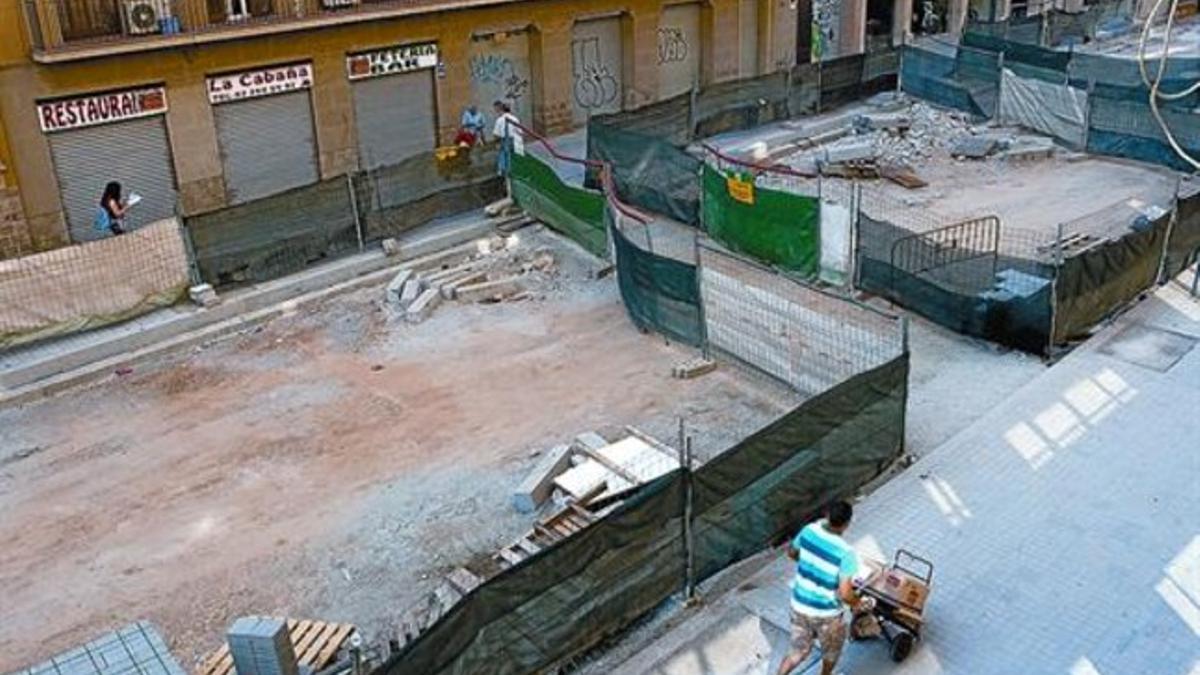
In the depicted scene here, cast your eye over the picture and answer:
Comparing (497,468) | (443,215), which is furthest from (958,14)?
(497,468)

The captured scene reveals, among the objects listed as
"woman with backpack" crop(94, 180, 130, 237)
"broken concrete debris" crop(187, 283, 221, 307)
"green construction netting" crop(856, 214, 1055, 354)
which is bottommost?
"broken concrete debris" crop(187, 283, 221, 307)

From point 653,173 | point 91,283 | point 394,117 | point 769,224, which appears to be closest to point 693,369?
point 769,224

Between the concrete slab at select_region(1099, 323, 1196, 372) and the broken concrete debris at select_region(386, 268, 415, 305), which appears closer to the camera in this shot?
the concrete slab at select_region(1099, 323, 1196, 372)

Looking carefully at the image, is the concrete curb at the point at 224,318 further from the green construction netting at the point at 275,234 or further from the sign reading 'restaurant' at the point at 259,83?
the sign reading 'restaurant' at the point at 259,83

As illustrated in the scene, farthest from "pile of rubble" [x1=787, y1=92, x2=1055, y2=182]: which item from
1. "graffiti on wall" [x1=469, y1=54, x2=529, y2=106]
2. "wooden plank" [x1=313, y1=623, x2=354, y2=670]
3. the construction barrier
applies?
"wooden plank" [x1=313, y1=623, x2=354, y2=670]

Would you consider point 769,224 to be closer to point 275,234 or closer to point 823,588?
point 275,234

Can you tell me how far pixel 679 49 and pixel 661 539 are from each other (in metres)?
22.4

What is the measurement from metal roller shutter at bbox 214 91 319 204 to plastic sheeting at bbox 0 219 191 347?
4.90 meters

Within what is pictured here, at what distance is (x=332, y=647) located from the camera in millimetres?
9078

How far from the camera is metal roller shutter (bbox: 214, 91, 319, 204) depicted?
20.9 meters

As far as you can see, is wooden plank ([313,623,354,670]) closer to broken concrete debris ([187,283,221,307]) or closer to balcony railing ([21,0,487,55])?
broken concrete debris ([187,283,221,307])

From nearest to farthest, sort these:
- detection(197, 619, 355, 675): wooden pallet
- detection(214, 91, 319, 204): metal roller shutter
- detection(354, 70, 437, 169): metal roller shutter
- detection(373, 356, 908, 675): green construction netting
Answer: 1. detection(373, 356, 908, 675): green construction netting
2. detection(197, 619, 355, 675): wooden pallet
3. detection(214, 91, 319, 204): metal roller shutter
4. detection(354, 70, 437, 169): metal roller shutter

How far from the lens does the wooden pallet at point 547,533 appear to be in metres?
10.2

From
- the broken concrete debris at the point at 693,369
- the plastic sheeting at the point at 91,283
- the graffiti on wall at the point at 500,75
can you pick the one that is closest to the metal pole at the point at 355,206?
the plastic sheeting at the point at 91,283
